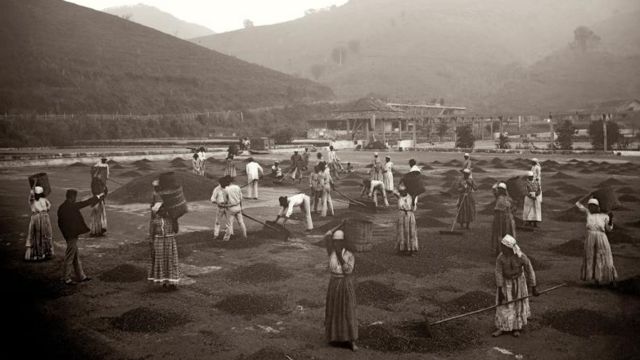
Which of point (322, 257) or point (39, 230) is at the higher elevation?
point (39, 230)

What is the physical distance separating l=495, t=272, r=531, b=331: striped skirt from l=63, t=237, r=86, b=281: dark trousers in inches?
285

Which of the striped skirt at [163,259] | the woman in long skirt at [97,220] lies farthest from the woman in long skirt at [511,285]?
the woman in long skirt at [97,220]

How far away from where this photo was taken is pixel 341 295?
6367 mm

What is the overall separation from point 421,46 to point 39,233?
144094 mm

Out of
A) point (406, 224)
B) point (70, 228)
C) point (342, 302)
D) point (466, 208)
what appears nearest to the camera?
point (342, 302)

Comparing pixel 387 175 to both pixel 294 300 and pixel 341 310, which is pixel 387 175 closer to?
pixel 294 300

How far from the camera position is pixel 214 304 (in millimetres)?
8359

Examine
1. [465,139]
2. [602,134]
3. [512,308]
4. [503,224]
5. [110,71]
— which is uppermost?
[110,71]

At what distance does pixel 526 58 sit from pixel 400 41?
39706 millimetres

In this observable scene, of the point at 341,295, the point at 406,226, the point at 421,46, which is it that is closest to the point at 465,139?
the point at 406,226

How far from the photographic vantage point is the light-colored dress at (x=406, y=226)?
10898mm

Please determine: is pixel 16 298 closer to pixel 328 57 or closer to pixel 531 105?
pixel 531 105

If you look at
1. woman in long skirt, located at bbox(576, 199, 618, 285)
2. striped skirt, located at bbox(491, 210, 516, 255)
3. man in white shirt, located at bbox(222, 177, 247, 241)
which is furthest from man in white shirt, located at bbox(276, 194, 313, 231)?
woman in long skirt, located at bbox(576, 199, 618, 285)

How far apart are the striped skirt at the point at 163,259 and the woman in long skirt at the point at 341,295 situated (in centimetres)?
357
